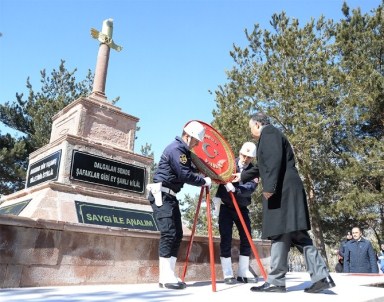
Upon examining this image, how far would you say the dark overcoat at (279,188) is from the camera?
11.0ft

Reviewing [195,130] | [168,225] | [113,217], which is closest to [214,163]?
[195,130]

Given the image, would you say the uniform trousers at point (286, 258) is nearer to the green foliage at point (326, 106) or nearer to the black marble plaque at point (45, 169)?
the black marble plaque at point (45, 169)

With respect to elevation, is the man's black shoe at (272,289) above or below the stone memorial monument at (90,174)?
below

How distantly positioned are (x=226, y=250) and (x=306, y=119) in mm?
10430

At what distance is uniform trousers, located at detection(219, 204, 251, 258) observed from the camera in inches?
178

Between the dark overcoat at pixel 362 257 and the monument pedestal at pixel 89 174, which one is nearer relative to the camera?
the monument pedestal at pixel 89 174

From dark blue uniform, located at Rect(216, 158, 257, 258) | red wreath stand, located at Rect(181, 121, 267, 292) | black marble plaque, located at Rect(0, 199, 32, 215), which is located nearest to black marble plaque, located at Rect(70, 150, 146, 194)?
black marble plaque, located at Rect(0, 199, 32, 215)

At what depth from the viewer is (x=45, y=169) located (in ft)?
20.6

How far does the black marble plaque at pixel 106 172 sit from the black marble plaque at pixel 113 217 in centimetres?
67

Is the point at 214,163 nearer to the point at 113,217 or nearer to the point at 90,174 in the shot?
the point at 113,217

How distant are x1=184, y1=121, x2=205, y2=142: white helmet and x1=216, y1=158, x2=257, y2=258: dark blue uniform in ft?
2.78

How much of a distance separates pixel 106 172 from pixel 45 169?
1200 millimetres

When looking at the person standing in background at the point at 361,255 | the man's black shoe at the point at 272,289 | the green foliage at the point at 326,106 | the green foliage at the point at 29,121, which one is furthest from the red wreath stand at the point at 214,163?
the green foliage at the point at 29,121

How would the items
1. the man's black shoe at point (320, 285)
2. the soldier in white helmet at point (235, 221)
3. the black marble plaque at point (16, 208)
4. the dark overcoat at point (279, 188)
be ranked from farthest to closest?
1. the black marble plaque at point (16, 208)
2. the soldier in white helmet at point (235, 221)
3. the dark overcoat at point (279, 188)
4. the man's black shoe at point (320, 285)
